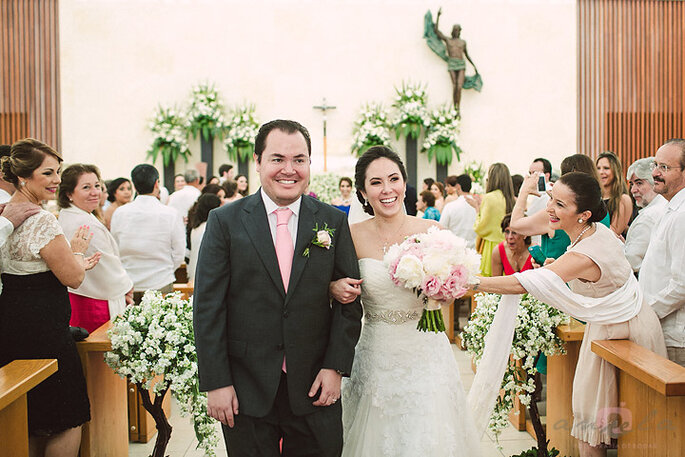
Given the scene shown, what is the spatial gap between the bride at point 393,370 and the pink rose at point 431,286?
0.31 m

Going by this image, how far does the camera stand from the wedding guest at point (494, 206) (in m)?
5.70

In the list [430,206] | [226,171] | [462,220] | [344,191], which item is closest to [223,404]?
[462,220]

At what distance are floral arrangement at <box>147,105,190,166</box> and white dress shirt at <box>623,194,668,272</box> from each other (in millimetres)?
8838

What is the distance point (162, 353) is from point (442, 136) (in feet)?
29.4

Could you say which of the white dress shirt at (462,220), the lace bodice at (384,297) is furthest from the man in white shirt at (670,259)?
the white dress shirt at (462,220)

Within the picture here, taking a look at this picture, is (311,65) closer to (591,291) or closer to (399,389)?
(591,291)

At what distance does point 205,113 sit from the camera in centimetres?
1095

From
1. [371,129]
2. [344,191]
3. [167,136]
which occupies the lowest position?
[344,191]

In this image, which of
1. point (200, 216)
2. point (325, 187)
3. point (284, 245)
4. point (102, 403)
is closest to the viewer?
point (284, 245)

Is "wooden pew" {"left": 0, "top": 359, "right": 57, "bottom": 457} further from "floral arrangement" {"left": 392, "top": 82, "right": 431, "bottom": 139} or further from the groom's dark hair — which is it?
"floral arrangement" {"left": 392, "top": 82, "right": 431, "bottom": 139}

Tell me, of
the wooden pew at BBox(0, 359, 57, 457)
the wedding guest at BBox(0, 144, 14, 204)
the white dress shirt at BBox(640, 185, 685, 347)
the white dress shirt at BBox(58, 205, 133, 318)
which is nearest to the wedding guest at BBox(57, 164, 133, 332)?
the white dress shirt at BBox(58, 205, 133, 318)

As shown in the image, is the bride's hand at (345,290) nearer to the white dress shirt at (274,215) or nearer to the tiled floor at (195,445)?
the white dress shirt at (274,215)

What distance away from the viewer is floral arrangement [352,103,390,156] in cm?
1110

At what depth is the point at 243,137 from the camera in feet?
36.0
